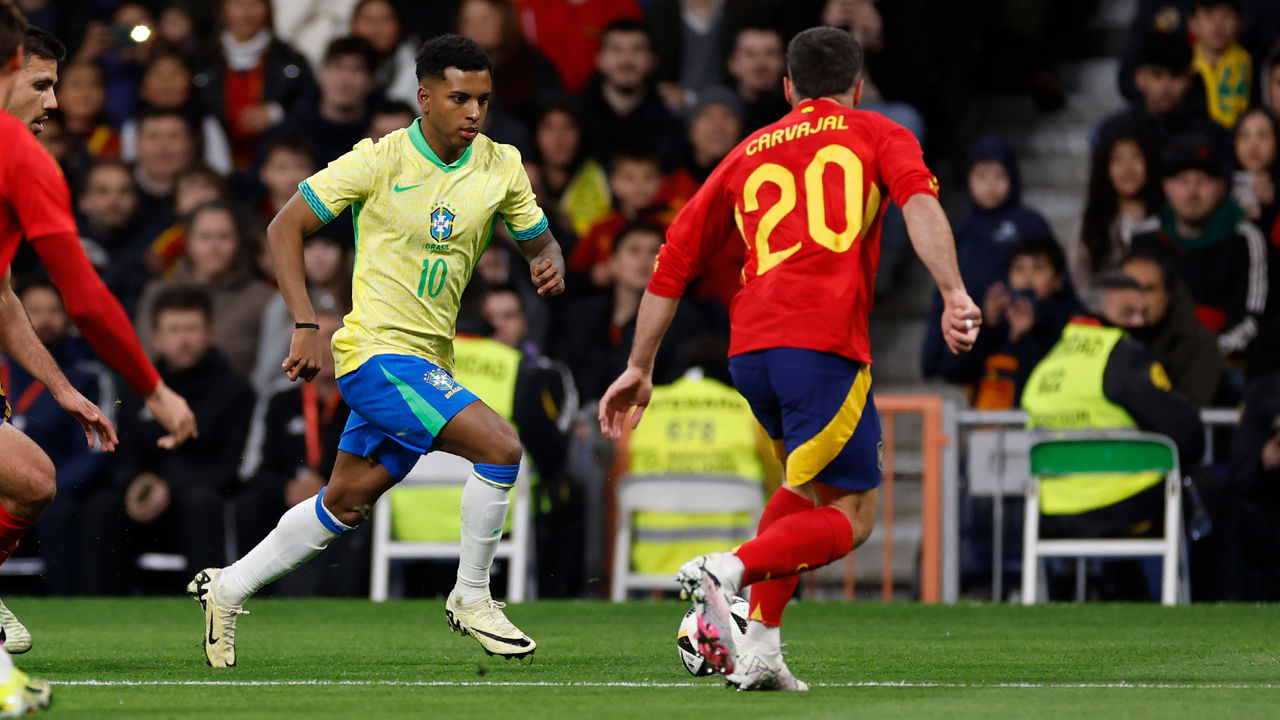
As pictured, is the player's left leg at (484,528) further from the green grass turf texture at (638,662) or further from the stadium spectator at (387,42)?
the stadium spectator at (387,42)

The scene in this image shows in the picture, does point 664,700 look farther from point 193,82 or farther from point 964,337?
point 193,82

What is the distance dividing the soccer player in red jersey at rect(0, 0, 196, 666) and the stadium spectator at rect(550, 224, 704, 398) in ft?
19.8

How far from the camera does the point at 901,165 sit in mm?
6352

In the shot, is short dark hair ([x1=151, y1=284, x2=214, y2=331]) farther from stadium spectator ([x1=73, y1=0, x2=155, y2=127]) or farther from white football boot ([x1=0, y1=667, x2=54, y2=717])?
white football boot ([x1=0, y1=667, x2=54, y2=717])

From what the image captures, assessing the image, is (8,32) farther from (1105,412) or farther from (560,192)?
(560,192)

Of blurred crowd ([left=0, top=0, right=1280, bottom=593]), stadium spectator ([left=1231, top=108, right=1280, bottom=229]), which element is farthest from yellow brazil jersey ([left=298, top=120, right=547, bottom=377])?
stadium spectator ([left=1231, top=108, right=1280, bottom=229])

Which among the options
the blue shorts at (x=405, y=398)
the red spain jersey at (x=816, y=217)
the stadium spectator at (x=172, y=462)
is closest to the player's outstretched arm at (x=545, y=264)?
the blue shorts at (x=405, y=398)

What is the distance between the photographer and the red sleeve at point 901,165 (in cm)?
631

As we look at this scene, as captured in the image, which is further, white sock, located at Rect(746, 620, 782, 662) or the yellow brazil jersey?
the yellow brazil jersey

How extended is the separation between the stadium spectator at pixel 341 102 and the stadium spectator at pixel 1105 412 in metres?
5.31

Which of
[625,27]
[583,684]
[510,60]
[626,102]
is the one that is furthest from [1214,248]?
[583,684]

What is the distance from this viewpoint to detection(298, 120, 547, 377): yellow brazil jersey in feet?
23.7

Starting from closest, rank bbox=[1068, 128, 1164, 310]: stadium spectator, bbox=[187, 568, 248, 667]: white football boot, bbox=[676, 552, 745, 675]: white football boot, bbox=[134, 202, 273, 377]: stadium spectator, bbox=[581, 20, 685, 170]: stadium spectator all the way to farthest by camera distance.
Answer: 1. bbox=[676, 552, 745, 675]: white football boot
2. bbox=[187, 568, 248, 667]: white football boot
3. bbox=[1068, 128, 1164, 310]: stadium spectator
4. bbox=[134, 202, 273, 377]: stadium spectator
5. bbox=[581, 20, 685, 170]: stadium spectator

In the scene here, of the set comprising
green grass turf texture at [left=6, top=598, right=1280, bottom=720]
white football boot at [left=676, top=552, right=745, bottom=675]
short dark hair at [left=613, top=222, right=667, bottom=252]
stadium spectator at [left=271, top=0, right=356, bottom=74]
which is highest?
stadium spectator at [left=271, top=0, right=356, bottom=74]
